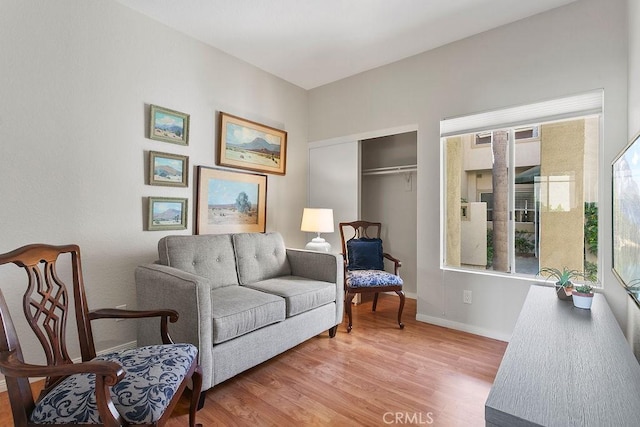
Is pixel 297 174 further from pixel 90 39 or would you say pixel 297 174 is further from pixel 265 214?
pixel 90 39

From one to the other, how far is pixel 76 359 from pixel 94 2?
2.55 meters

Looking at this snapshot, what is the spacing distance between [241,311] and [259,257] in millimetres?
918

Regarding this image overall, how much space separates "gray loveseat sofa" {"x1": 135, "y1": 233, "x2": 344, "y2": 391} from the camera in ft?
5.69

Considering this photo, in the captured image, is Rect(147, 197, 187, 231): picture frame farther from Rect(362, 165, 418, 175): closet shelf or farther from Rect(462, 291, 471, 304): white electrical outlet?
Rect(462, 291, 471, 304): white electrical outlet

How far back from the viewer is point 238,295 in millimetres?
2166

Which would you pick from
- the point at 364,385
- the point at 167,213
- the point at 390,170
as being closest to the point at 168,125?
the point at 167,213

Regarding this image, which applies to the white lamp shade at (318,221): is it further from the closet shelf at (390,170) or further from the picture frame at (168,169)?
the picture frame at (168,169)

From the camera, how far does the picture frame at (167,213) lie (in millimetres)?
2518

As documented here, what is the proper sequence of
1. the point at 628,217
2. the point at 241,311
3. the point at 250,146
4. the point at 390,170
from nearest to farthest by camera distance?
the point at 628,217
the point at 241,311
the point at 250,146
the point at 390,170

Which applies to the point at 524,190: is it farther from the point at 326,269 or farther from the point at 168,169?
the point at 168,169

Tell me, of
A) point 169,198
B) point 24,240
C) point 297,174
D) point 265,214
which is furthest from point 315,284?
point 24,240

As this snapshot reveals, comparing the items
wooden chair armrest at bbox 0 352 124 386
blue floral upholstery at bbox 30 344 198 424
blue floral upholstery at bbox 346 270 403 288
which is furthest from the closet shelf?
wooden chair armrest at bbox 0 352 124 386

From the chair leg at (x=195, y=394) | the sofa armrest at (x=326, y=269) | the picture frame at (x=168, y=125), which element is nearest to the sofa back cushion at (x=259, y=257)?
the sofa armrest at (x=326, y=269)

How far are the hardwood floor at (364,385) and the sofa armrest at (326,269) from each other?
0.36 meters
